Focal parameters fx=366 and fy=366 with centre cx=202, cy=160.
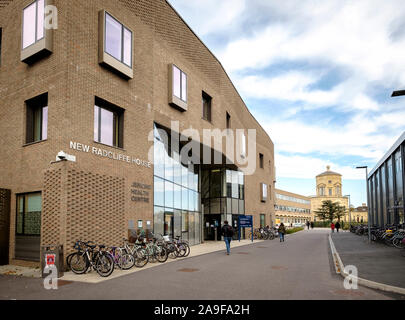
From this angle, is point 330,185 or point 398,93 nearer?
point 398,93

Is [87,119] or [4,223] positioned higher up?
[87,119]

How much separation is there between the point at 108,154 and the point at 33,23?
6123 mm

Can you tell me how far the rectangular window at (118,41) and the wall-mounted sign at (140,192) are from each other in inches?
224

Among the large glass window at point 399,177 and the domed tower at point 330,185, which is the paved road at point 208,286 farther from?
the domed tower at point 330,185

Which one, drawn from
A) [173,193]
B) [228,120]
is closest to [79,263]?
[173,193]

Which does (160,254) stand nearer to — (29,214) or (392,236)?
(29,214)

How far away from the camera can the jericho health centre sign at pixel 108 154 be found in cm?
→ 1412

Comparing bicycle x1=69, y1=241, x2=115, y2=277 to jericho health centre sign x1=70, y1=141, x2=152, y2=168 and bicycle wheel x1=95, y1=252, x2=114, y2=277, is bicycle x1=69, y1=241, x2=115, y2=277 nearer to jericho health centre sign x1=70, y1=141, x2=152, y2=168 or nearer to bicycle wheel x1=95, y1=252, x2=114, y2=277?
bicycle wheel x1=95, y1=252, x2=114, y2=277

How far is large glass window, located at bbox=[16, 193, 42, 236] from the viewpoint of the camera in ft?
47.1

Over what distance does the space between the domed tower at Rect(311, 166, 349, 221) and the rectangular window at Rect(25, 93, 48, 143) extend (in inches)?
5313

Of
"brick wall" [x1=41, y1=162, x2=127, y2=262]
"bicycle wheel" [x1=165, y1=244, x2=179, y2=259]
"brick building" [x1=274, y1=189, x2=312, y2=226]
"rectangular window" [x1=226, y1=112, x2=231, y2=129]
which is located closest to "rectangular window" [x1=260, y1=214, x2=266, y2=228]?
"rectangular window" [x1=226, y1=112, x2=231, y2=129]

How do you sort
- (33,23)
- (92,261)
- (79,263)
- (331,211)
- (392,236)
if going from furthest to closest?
(331,211) < (392,236) < (33,23) < (79,263) < (92,261)

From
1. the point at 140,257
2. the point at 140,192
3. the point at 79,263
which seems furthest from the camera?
the point at 140,192

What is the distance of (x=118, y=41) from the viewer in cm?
1662
